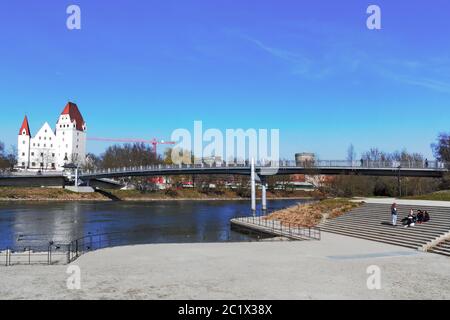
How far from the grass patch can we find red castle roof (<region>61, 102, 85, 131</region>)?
142145 millimetres

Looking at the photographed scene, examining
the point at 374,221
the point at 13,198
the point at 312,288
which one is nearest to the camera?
the point at 312,288

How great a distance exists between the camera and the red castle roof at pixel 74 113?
547 ft

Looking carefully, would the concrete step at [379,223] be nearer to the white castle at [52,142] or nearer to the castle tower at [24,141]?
the white castle at [52,142]

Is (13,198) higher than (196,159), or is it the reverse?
(196,159)

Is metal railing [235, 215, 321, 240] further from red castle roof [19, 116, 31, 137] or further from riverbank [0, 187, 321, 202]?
red castle roof [19, 116, 31, 137]

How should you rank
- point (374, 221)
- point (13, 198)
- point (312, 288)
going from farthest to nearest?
point (13, 198) < point (374, 221) < point (312, 288)

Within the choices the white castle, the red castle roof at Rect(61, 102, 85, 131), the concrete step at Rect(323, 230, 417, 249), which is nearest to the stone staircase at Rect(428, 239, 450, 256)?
the concrete step at Rect(323, 230, 417, 249)

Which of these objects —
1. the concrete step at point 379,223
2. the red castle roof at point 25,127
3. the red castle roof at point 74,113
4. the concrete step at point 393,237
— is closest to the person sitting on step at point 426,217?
the concrete step at point 379,223

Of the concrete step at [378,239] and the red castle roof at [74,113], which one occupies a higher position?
the red castle roof at [74,113]

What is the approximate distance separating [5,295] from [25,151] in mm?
162876

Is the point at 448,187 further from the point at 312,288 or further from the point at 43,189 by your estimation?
the point at 43,189

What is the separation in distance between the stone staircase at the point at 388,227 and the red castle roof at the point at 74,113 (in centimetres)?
14903

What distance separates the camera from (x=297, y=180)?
5837 inches

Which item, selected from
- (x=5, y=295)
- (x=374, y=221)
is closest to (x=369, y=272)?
(x=5, y=295)
